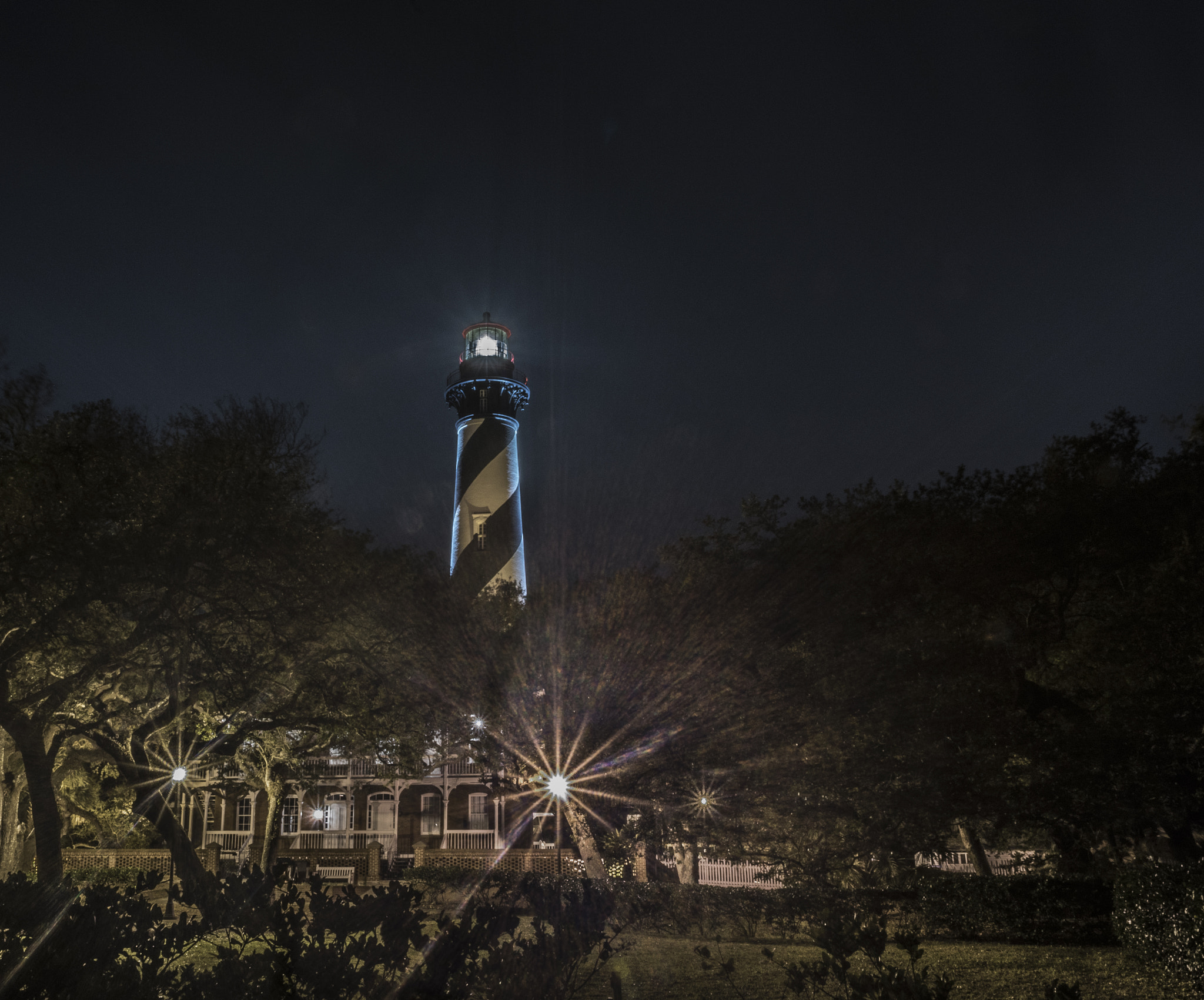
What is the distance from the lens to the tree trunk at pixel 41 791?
12906 millimetres

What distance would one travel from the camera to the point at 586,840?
1862 centimetres

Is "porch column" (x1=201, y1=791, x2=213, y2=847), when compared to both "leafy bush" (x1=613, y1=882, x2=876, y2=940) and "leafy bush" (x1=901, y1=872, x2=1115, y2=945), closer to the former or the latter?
"leafy bush" (x1=613, y1=882, x2=876, y2=940)

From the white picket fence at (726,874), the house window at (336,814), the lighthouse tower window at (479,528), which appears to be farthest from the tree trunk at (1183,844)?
the lighthouse tower window at (479,528)

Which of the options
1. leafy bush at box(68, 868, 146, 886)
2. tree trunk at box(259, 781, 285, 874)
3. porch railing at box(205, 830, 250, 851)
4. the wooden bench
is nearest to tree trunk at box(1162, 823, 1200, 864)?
tree trunk at box(259, 781, 285, 874)

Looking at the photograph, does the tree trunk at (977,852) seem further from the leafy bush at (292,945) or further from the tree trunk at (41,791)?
the tree trunk at (41,791)

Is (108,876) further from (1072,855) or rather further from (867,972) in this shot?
(867,972)

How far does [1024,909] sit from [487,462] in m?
32.8

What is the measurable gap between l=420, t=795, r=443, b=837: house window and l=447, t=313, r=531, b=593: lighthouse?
31.1 ft

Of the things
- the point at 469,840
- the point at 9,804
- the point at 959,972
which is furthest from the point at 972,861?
the point at 9,804

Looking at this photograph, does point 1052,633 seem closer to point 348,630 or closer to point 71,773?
point 348,630

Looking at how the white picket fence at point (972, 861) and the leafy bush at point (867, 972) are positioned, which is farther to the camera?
the white picket fence at point (972, 861)

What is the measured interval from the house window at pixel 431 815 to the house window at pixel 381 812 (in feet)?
4.27

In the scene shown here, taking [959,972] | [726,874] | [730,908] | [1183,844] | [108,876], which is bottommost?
[108,876]

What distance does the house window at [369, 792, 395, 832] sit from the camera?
3497 centimetres
